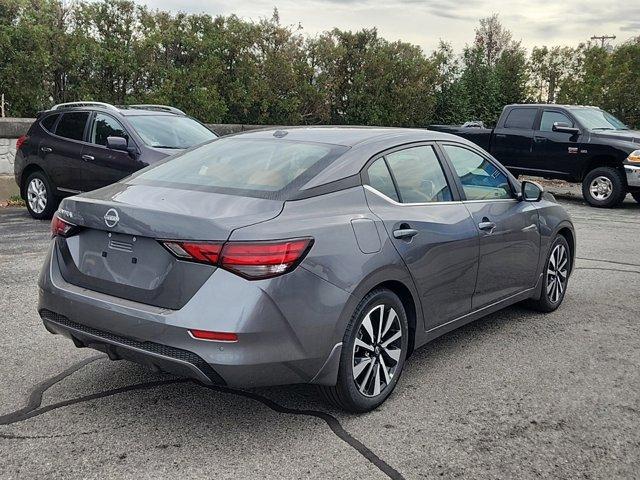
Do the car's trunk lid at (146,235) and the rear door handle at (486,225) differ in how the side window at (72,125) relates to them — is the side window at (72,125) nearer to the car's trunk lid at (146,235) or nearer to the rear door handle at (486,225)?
the car's trunk lid at (146,235)

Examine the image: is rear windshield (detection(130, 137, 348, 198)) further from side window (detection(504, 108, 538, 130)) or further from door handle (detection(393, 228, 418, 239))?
side window (detection(504, 108, 538, 130))

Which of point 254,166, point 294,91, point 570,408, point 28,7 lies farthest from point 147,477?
point 294,91

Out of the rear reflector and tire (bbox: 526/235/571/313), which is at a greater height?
the rear reflector

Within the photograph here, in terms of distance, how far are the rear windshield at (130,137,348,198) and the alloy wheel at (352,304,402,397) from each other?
86 cm

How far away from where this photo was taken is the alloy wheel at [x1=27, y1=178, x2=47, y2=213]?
10.3 m

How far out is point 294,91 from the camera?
16.3 metres

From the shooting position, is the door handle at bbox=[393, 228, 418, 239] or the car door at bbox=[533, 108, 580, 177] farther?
the car door at bbox=[533, 108, 580, 177]

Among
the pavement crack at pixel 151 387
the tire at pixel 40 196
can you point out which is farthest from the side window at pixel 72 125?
the pavement crack at pixel 151 387

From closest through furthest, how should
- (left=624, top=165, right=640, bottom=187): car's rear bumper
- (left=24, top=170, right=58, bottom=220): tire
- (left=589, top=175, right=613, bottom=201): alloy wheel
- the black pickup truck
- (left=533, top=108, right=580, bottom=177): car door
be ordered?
(left=24, top=170, right=58, bottom=220): tire < (left=624, top=165, right=640, bottom=187): car's rear bumper < the black pickup truck < (left=589, top=175, right=613, bottom=201): alloy wheel < (left=533, top=108, right=580, bottom=177): car door

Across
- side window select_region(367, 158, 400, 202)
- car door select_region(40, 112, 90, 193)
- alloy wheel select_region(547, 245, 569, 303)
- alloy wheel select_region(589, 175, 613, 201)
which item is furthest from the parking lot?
alloy wheel select_region(589, 175, 613, 201)

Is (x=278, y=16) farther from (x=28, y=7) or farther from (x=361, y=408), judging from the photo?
(x=361, y=408)

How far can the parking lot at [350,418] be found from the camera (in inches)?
133

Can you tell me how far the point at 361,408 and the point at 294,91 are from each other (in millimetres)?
13149

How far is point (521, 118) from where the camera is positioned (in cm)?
1498
